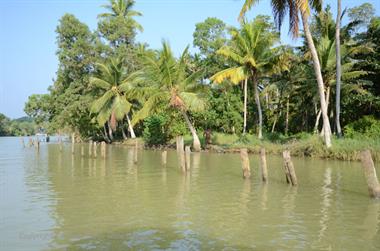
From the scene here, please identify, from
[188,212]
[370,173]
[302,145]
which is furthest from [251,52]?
[188,212]

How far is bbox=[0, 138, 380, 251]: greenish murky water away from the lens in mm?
7277

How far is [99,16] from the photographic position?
46344mm

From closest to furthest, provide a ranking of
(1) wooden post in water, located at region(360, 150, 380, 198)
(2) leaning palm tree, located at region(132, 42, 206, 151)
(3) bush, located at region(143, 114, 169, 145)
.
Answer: (1) wooden post in water, located at region(360, 150, 380, 198) → (2) leaning palm tree, located at region(132, 42, 206, 151) → (3) bush, located at region(143, 114, 169, 145)

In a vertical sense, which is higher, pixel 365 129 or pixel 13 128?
pixel 13 128

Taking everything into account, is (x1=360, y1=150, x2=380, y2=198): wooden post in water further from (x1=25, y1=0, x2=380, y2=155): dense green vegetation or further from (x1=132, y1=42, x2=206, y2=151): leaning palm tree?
(x1=132, y1=42, x2=206, y2=151): leaning palm tree

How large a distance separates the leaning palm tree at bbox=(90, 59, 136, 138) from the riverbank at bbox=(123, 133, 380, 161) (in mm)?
9248

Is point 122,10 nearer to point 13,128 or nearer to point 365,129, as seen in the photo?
point 365,129

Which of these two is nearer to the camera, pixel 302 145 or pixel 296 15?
pixel 296 15

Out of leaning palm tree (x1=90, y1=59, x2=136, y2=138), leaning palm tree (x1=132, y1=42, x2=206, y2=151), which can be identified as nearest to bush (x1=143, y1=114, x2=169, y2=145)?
leaning palm tree (x1=90, y1=59, x2=136, y2=138)

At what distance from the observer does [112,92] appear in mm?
37406

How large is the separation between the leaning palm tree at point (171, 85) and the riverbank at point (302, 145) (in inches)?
92.7

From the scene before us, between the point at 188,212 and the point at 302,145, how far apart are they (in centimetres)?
1391

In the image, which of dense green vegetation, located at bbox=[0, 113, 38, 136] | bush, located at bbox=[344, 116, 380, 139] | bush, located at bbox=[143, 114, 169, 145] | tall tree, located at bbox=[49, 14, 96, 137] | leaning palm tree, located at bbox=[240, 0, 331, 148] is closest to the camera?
leaning palm tree, located at bbox=[240, 0, 331, 148]

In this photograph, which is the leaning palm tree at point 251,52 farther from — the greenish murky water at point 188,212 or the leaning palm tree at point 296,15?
the greenish murky water at point 188,212
